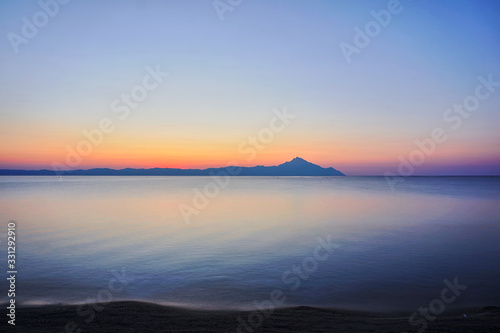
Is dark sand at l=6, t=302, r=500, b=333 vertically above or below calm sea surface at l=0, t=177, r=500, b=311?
below

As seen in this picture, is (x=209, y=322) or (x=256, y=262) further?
(x=256, y=262)

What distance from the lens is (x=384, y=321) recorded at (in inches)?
360

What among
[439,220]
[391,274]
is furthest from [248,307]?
[439,220]

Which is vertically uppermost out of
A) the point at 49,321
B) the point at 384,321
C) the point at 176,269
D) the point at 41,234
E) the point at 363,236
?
the point at 41,234

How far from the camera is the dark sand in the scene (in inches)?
320

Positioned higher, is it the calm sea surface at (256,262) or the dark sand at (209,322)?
the calm sea surface at (256,262)

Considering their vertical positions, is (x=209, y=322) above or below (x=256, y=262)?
below

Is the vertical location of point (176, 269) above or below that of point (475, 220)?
below

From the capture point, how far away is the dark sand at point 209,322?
8.12 metres

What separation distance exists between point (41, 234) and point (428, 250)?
96.4ft

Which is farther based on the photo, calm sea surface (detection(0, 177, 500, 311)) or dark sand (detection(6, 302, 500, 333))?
calm sea surface (detection(0, 177, 500, 311))

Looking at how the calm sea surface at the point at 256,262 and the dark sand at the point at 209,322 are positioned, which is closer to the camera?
the dark sand at the point at 209,322

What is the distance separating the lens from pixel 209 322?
8.62m

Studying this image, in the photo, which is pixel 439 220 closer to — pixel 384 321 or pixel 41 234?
pixel 384 321
